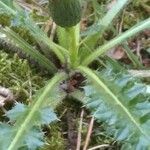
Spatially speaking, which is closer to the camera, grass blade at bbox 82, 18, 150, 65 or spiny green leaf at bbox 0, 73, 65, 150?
spiny green leaf at bbox 0, 73, 65, 150

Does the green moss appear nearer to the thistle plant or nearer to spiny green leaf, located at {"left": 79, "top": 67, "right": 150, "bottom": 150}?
the thistle plant

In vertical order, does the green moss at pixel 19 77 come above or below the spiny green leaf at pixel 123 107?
above

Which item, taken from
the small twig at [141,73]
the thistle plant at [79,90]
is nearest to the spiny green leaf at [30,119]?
the thistle plant at [79,90]

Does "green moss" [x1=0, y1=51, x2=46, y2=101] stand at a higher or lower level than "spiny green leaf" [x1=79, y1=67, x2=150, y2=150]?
higher

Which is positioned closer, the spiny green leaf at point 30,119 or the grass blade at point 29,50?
the spiny green leaf at point 30,119

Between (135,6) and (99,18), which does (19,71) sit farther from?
(135,6)

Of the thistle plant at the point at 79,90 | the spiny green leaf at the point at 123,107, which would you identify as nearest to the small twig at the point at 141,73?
the thistle plant at the point at 79,90

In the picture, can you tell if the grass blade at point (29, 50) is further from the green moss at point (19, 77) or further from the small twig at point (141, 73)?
the small twig at point (141, 73)

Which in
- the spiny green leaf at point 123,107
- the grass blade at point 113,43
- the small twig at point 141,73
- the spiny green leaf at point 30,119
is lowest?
the small twig at point 141,73

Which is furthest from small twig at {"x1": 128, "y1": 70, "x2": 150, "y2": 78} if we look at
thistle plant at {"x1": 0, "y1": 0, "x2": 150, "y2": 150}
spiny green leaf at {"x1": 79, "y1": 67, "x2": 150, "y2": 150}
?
spiny green leaf at {"x1": 79, "y1": 67, "x2": 150, "y2": 150}
